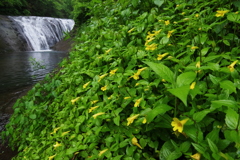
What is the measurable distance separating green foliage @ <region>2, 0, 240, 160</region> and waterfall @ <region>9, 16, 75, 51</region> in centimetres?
1455

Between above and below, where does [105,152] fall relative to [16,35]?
below

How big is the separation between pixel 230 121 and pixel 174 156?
0.30m

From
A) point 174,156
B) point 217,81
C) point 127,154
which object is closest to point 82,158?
point 127,154

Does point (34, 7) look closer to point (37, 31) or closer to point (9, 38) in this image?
point (37, 31)

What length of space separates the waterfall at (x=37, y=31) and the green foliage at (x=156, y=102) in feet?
47.7

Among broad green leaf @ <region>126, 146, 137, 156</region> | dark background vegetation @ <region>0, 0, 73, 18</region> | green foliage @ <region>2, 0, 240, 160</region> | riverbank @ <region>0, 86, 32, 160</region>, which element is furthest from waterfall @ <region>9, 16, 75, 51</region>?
broad green leaf @ <region>126, 146, 137, 156</region>

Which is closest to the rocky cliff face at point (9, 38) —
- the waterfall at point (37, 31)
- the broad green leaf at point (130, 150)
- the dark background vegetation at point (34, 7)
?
the waterfall at point (37, 31)

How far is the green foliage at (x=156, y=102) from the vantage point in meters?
0.71

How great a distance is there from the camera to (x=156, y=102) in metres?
0.92

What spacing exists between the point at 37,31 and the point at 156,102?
17412 millimetres

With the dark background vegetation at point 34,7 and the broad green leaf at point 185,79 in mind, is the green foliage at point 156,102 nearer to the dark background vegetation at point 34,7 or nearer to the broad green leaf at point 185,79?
the broad green leaf at point 185,79

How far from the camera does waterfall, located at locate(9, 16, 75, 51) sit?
14234 millimetres

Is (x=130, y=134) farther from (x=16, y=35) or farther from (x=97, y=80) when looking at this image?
(x=16, y=35)

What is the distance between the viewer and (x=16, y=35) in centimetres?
1334
